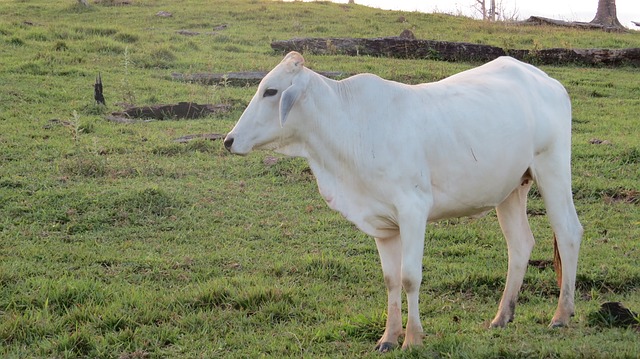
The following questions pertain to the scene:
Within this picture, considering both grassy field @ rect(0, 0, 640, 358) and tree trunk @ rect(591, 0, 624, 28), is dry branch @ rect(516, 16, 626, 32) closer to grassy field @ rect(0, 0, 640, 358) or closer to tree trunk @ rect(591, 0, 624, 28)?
tree trunk @ rect(591, 0, 624, 28)

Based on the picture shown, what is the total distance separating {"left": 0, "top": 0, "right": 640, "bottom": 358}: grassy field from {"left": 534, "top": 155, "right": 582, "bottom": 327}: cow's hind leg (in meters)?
0.24

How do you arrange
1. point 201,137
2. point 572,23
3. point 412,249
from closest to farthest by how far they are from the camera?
point 412,249
point 201,137
point 572,23

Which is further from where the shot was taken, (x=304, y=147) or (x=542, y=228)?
(x=542, y=228)

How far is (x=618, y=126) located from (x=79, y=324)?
8.14 meters

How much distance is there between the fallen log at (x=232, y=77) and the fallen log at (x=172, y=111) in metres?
1.34

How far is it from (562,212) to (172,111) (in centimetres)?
718

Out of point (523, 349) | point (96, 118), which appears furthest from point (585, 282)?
point (96, 118)

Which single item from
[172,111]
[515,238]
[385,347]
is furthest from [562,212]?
[172,111]

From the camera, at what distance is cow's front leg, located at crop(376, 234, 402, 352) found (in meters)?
4.96

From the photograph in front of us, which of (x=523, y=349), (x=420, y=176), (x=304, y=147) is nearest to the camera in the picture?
(x=523, y=349)

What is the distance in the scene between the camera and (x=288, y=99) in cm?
481

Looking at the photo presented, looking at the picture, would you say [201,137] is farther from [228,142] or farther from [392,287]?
[392,287]

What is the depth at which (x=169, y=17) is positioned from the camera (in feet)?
65.9

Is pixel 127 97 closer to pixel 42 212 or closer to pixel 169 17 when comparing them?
pixel 42 212
